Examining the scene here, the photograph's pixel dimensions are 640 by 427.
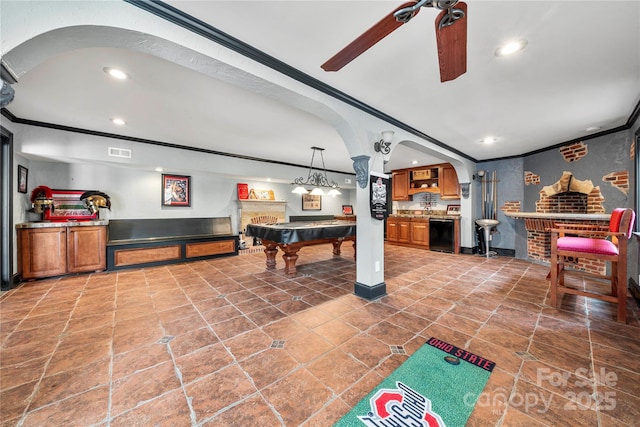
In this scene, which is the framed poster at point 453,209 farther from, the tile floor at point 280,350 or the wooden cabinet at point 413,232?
the tile floor at point 280,350

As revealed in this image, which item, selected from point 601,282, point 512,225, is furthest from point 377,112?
point 512,225

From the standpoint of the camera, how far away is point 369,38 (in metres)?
1.23

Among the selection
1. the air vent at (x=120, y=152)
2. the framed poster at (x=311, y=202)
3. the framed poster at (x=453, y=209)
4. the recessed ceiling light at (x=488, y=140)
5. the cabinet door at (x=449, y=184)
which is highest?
the recessed ceiling light at (x=488, y=140)

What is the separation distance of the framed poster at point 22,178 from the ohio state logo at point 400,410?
18.6ft

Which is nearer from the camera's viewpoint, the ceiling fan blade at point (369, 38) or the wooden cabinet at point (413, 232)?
the ceiling fan blade at point (369, 38)

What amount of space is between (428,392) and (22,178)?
615 cm

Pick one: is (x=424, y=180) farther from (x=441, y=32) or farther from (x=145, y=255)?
(x=145, y=255)

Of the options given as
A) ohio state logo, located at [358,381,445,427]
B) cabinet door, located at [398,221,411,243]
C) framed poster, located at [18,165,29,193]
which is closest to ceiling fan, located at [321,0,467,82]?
ohio state logo, located at [358,381,445,427]

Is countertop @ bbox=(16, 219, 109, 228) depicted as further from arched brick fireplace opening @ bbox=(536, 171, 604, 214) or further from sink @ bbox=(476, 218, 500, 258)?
arched brick fireplace opening @ bbox=(536, 171, 604, 214)

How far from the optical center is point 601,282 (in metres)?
3.56

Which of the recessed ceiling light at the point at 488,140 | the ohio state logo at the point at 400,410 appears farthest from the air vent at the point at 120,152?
the recessed ceiling light at the point at 488,140

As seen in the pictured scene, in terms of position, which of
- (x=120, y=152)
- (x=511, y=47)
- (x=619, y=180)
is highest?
(x=511, y=47)

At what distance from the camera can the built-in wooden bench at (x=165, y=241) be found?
4.45 metres

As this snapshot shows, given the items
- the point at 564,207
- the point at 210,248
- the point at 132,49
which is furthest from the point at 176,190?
the point at 564,207
